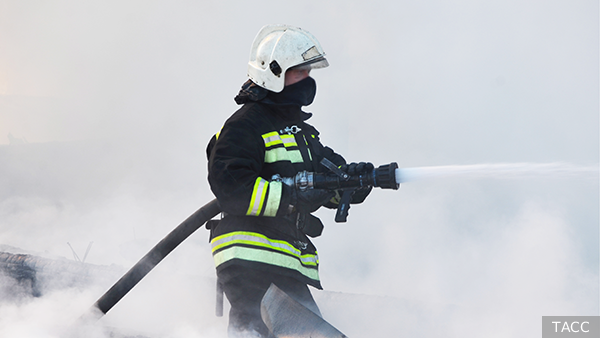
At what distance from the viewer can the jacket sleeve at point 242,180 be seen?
2.75 meters

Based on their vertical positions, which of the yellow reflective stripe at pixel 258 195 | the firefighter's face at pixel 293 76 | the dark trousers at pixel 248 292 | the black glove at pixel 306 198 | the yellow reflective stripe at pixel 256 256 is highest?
the firefighter's face at pixel 293 76

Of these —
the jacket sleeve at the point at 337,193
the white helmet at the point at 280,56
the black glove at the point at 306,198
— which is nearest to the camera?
the black glove at the point at 306,198

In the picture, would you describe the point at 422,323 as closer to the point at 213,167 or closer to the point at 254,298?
the point at 254,298

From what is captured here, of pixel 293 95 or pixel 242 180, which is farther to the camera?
pixel 293 95

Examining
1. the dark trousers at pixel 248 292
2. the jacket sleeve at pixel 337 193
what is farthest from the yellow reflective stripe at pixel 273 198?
the jacket sleeve at pixel 337 193

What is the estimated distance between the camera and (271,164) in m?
3.02

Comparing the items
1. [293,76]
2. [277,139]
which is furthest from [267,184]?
[293,76]

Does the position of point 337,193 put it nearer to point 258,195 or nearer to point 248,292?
point 258,195

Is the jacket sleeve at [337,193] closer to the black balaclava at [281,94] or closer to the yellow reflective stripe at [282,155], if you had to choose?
the yellow reflective stripe at [282,155]

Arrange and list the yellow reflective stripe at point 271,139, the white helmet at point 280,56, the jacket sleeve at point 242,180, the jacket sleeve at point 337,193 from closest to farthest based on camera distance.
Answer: the jacket sleeve at point 242,180
the yellow reflective stripe at point 271,139
the white helmet at point 280,56
the jacket sleeve at point 337,193

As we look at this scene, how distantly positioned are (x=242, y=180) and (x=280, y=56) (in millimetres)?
827

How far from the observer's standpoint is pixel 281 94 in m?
3.17

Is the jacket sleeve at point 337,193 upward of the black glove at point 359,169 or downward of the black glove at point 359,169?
upward

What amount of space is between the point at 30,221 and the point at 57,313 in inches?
197
